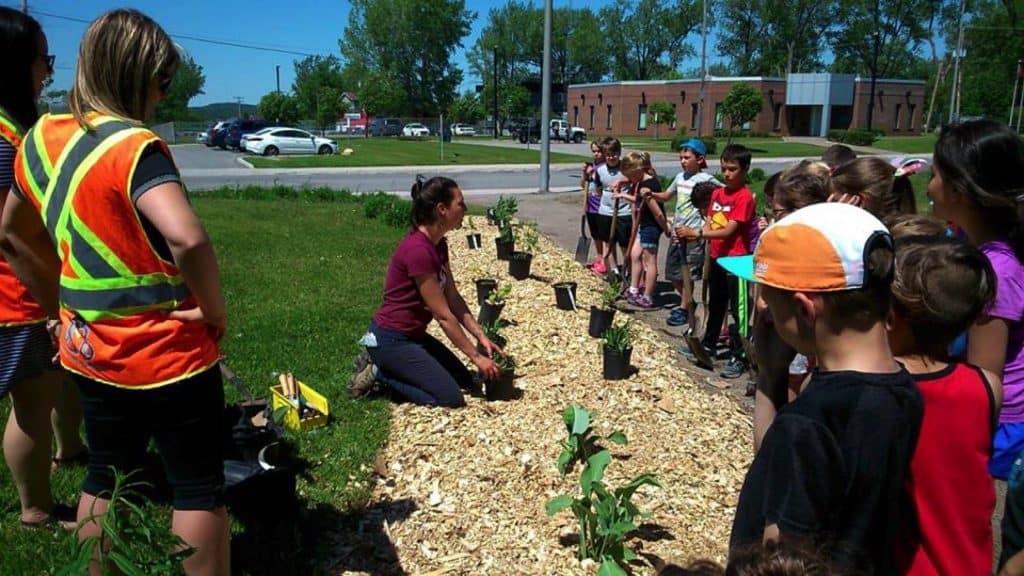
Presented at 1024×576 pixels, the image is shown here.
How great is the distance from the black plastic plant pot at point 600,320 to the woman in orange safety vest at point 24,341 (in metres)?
4.26

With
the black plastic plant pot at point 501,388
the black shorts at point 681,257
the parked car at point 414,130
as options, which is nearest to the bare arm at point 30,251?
the black plastic plant pot at point 501,388

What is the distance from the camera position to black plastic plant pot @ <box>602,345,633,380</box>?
5641 mm

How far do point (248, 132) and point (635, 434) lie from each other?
140 feet

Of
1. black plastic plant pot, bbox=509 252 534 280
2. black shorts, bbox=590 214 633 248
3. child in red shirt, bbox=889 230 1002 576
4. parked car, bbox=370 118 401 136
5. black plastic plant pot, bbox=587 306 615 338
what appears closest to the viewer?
child in red shirt, bbox=889 230 1002 576

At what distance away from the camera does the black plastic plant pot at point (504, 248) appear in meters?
9.76

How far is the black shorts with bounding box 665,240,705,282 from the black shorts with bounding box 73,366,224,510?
5408mm

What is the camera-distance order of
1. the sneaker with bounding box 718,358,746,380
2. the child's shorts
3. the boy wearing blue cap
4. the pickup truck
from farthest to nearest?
the pickup truck < the child's shorts < the boy wearing blue cap < the sneaker with bounding box 718,358,746,380

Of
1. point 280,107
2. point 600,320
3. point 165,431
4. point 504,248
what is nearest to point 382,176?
point 504,248

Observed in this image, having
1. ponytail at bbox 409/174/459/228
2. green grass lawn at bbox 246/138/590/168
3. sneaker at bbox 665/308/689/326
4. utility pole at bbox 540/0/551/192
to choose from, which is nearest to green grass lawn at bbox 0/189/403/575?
ponytail at bbox 409/174/459/228

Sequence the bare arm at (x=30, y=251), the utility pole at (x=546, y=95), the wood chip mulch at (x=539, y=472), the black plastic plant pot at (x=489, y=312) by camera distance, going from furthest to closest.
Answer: the utility pole at (x=546, y=95) → the black plastic plant pot at (x=489, y=312) → the wood chip mulch at (x=539, y=472) → the bare arm at (x=30, y=251)

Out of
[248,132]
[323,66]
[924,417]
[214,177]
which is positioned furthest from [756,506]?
[323,66]

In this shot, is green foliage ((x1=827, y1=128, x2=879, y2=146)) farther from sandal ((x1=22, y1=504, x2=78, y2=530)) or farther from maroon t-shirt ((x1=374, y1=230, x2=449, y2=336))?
sandal ((x1=22, y1=504, x2=78, y2=530))

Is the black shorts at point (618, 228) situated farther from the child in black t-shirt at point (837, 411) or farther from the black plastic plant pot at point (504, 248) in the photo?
the child in black t-shirt at point (837, 411)

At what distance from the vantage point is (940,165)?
2.38 metres
